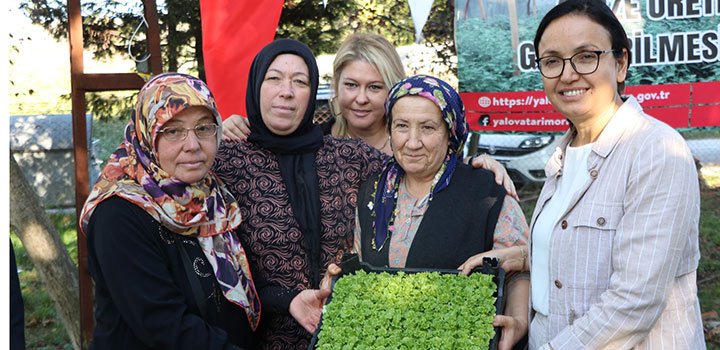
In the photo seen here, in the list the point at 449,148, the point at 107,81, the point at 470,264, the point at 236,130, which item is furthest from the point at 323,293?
the point at 107,81

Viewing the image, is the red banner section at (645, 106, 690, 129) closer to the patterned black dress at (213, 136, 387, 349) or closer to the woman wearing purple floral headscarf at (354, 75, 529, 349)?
the woman wearing purple floral headscarf at (354, 75, 529, 349)

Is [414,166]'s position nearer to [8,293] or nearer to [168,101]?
[168,101]

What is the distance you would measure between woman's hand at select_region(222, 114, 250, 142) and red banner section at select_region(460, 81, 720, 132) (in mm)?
2871

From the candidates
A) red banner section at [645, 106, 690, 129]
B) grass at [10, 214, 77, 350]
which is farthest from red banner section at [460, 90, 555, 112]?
grass at [10, 214, 77, 350]

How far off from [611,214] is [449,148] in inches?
34.9

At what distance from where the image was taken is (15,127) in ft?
26.7

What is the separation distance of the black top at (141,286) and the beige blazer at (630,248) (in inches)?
50.0

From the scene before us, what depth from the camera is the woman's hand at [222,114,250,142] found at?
2.86 m

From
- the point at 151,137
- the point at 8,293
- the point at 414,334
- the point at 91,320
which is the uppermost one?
the point at 151,137

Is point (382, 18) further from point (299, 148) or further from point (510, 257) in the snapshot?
point (510, 257)

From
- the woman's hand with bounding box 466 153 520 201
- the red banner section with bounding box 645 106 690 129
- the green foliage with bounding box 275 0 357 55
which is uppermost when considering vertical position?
the green foliage with bounding box 275 0 357 55

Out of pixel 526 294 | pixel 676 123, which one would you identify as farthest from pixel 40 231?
pixel 676 123

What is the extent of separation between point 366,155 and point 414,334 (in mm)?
1063

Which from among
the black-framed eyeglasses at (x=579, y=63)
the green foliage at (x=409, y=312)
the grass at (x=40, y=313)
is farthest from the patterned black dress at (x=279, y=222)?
the grass at (x=40, y=313)
